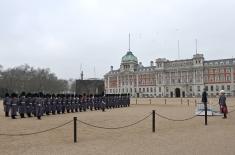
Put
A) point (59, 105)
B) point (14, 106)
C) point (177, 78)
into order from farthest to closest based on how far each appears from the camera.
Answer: point (177, 78)
point (59, 105)
point (14, 106)

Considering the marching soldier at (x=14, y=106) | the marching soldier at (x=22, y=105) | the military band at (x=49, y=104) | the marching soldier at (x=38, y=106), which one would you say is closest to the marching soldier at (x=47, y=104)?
the military band at (x=49, y=104)

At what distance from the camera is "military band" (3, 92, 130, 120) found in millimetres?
21438

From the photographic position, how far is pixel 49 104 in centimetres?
2388

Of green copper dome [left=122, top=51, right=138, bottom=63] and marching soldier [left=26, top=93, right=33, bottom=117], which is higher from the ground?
green copper dome [left=122, top=51, right=138, bottom=63]

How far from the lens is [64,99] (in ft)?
84.2

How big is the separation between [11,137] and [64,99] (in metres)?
13.0

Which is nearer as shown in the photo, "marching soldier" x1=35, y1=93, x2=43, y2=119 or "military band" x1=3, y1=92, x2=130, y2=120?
"marching soldier" x1=35, y1=93, x2=43, y2=119

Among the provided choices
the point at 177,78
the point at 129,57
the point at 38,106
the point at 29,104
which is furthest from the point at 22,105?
the point at 129,57

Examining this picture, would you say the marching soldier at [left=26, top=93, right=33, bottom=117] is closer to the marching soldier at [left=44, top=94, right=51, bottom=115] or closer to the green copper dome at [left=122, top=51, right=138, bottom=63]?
the marching soldier at [left=44, top=94, right=51, bottom=115]

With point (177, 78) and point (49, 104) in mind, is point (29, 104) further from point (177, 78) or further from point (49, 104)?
point (177, 78)

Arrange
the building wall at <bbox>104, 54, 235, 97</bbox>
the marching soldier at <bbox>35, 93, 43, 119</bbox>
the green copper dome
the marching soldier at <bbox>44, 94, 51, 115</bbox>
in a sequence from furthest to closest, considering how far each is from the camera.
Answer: the green copper dome → the building wall at <bbox>104, 54, 235, 97</bbox> → the marching soldier at <bbox>44, 94, 51, 115</bbox> → the marching soldier at <bbox>35, 93, 43, 119</bbox>

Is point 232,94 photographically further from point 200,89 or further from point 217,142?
point 217,142

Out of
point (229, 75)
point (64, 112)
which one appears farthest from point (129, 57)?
point (64, 112)

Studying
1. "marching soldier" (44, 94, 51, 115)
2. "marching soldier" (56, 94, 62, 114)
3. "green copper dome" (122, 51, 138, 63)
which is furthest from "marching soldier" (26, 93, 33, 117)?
"green copper dome" (122, 51, 138, 63)
